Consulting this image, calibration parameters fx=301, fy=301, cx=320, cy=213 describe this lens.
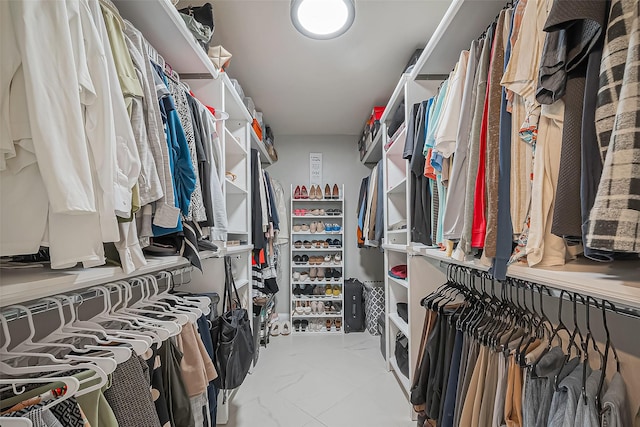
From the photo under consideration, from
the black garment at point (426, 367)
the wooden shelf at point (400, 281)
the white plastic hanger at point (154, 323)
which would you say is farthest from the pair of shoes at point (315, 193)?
the white plastic hanger at point (154, 323)

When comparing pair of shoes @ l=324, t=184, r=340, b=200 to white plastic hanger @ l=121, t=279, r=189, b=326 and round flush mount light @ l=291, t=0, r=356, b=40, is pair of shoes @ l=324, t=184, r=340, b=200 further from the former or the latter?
white plastic hanger @ l=121, t=279, r=189, b=326

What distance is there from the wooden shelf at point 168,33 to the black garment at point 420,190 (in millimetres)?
1096

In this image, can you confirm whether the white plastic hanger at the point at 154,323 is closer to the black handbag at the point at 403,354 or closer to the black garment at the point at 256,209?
the black garment at the point at 256,209

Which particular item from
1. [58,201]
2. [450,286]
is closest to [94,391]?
[58,201]

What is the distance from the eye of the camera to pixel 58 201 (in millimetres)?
507

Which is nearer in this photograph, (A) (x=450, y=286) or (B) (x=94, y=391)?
(B) (x=94, y=391)

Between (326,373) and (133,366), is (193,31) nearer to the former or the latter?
(133,366)

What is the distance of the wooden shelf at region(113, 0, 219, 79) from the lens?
107cm

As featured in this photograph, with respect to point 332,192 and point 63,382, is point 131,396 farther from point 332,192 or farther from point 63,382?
point 332,192

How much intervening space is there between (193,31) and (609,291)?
1.73 metres

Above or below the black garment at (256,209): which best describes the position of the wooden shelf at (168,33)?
above

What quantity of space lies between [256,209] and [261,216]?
0.22 ft

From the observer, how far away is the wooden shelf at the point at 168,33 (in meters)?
1.07

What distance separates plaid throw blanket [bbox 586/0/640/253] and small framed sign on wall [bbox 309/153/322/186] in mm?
3245
